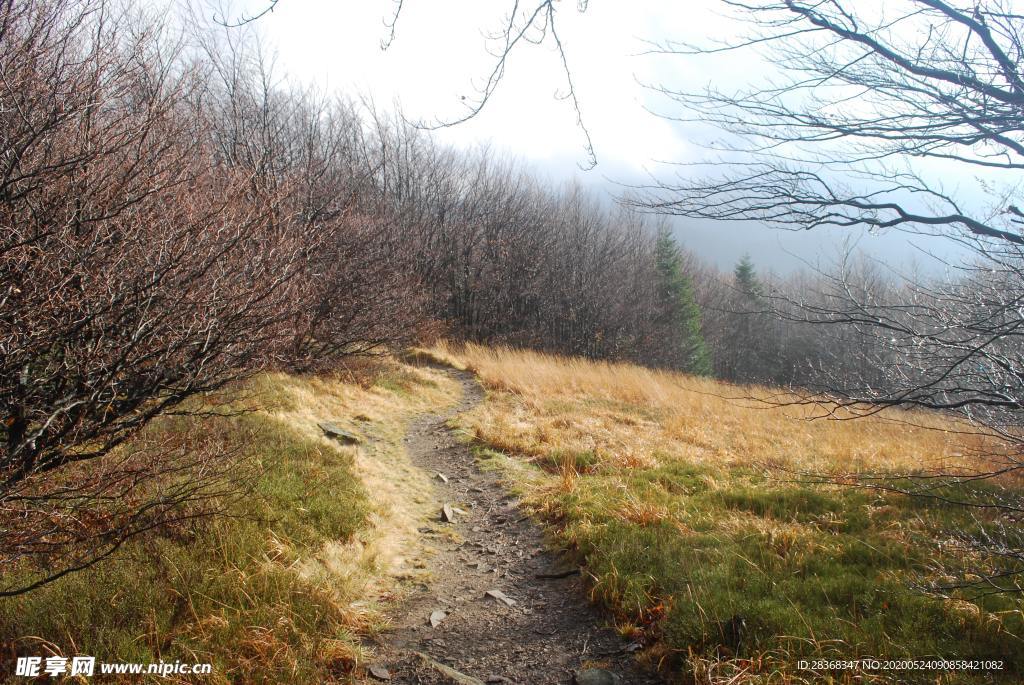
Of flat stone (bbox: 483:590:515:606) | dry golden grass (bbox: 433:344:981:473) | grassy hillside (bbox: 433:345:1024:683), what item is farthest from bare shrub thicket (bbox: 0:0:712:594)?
dry golden grass (bbox: 433:344:981:473)

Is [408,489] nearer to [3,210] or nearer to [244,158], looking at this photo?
[3,210]

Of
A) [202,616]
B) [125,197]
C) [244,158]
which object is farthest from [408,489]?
[244,158]

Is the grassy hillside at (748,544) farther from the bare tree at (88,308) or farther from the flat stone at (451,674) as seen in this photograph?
the bare tree at (88,308)

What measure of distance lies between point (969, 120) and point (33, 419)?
623 centimetres

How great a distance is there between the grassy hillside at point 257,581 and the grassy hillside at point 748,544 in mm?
1742

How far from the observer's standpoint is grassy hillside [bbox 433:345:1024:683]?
10.0 feet

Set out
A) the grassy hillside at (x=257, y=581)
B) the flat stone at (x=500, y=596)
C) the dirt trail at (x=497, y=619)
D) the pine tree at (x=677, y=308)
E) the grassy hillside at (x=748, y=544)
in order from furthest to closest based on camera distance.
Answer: the pine tree at (x=677, y=308) → the flat stone at (x=500, y=596) → the dirt trail at (x=497, y=619) → the grassy hillside at (x=748, y=544) → the grassy hillside at (x=257, y=581)

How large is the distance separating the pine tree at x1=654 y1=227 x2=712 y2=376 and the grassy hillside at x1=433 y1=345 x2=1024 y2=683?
25.6 metres

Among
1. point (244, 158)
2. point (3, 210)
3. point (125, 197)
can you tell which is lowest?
point (3, 210)

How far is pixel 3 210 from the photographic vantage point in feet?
11.5

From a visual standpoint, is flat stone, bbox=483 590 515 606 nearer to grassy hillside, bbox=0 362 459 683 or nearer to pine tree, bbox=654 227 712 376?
grassy hillside, bbox=0 362 459 683

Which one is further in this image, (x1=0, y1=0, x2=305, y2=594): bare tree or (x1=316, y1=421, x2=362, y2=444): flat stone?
(x1=316, y1=421, x2=362, y2=444): flat stone

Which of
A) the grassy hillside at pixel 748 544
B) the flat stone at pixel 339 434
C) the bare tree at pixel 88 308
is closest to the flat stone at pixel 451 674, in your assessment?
the grassy hillside at pixel 748 544

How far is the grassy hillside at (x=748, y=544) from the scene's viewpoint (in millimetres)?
3055
